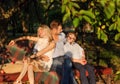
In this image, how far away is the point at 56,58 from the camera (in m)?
7.23

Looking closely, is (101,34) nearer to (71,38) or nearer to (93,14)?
(93,14)

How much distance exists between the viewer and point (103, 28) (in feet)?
16.5

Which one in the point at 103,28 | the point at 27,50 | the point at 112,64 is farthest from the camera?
the point at 112,64

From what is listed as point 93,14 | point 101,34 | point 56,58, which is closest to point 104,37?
point 101,34

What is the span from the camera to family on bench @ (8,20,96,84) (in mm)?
6973

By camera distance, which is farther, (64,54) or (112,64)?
(112,64)

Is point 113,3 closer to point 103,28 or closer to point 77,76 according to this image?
point 103,28

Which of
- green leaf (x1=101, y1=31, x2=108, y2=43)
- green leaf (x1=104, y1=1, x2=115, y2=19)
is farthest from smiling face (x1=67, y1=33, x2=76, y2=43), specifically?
green leaf (x1=104, y1=1, x2=115, y2=19)

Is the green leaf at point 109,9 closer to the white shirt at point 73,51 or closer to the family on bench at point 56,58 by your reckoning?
the family on bench at point 56,58

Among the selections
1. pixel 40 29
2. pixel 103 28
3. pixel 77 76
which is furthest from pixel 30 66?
pixel 103 28

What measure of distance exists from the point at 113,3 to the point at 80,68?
3236mm

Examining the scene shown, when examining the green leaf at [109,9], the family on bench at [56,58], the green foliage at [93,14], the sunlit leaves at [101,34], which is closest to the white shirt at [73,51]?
the family on bench at [56,58]

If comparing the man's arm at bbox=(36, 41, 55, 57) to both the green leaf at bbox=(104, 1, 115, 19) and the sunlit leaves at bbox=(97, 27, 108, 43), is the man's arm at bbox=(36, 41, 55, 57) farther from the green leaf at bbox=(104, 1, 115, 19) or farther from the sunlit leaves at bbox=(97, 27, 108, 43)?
the green leaf at bbox=(104, 1, 115, 19)

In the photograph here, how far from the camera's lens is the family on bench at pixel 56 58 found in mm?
6973
